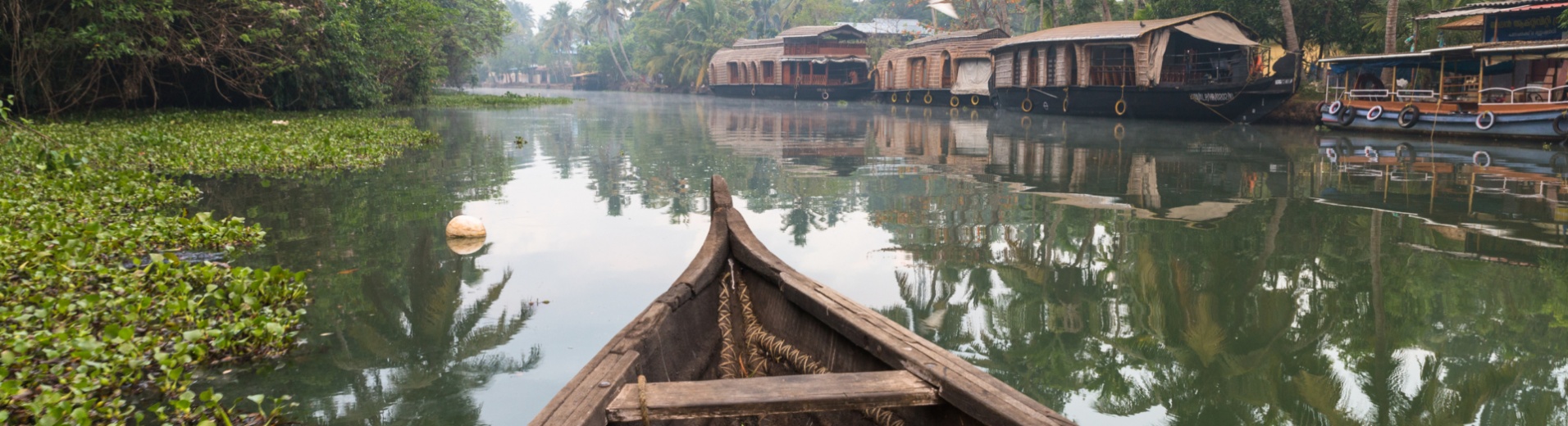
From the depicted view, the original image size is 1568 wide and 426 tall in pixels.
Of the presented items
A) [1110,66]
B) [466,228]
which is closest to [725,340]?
[466,228]

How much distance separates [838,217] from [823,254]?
5.81 feet

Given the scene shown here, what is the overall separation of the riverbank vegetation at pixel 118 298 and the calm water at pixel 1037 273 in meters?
0.28

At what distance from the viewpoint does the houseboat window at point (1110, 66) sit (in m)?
25.6

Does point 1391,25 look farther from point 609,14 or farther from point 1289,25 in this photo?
point 609,14

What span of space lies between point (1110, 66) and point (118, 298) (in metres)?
24.5

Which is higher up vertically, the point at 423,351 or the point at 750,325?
the point at 750,325

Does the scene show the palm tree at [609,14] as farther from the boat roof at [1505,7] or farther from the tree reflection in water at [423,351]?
the tree reflection in water at [423,351]

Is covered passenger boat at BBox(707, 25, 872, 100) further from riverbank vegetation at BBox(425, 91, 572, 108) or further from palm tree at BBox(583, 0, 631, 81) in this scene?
palm tree at BBox(583, 0, 631, 81)

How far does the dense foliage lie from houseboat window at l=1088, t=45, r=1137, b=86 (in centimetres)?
1677

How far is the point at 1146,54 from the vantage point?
23859 millimetres

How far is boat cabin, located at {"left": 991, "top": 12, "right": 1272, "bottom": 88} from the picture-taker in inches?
923

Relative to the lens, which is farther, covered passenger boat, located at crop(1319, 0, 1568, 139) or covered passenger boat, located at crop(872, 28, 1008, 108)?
covered passenger boat, located at crop(872, 28, 1008, 108)

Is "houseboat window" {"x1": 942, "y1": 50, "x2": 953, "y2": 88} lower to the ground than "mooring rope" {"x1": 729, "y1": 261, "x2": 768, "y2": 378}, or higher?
higher

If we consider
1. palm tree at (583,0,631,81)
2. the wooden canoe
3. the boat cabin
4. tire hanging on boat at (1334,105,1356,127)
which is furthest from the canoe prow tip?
palm tree at (583,0,631,81)
